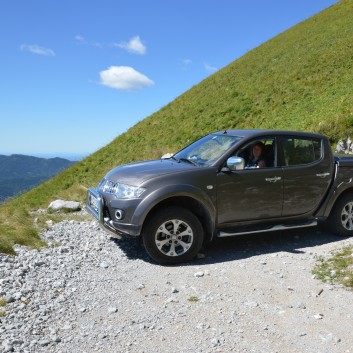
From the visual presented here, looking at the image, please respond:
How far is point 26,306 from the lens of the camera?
4.48m

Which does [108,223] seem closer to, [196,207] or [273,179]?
[196,207]

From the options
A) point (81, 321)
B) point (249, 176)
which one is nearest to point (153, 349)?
point (81, 321)

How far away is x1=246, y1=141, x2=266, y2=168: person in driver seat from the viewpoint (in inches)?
255

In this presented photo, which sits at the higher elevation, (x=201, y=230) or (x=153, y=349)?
(x=201, y=230)

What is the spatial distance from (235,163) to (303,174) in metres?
1.36

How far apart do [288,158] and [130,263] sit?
3.01 m

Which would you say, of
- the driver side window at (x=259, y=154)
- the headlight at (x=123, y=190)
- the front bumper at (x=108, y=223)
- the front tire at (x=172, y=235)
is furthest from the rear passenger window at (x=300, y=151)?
the front bumper at (x=108, y=223)

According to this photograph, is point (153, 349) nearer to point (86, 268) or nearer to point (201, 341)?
point (201, 341)

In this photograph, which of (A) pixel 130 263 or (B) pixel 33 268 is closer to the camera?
(B) pixel 33 268

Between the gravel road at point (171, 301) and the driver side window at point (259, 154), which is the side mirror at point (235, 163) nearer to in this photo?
the driver side window at point (259, 154)

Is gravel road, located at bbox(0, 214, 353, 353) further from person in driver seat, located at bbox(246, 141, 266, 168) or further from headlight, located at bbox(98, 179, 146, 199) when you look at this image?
person in driver seat, located at bbox(246, 141, 266, 168)

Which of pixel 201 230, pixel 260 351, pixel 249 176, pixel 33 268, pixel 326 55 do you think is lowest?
pixel 260 351

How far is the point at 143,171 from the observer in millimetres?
6066

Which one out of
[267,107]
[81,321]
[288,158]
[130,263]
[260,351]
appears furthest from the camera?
[267,107]
